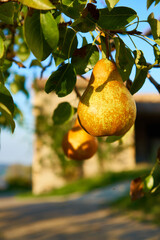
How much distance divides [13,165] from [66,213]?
5878 mm

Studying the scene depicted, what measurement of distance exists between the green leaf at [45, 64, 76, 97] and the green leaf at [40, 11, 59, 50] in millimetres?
157

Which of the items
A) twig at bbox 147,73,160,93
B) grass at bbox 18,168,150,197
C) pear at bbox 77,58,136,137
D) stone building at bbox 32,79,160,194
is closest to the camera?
A: pear at bbox 77,58,136,137

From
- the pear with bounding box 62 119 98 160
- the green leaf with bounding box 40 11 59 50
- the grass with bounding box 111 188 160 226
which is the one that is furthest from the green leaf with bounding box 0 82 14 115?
the grass with bounding box 111 188 160 226

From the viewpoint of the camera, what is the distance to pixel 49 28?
636 millimetres

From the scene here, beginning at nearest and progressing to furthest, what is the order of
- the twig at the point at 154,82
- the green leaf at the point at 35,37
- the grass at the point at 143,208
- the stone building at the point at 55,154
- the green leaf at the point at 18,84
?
the green leaf at the point at 35,37 → the twig at the point at 154,82 → the green leaf at the point at 18,84 → the grass at the point at 143,208 → the stone building at the point at 55,154

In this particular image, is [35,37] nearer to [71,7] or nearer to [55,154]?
[71,7]

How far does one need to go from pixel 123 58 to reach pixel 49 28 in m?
0.21

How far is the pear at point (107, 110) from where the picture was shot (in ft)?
2.41

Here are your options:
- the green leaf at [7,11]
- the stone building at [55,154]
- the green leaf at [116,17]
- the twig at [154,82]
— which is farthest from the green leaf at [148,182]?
the stone building at [55,154]

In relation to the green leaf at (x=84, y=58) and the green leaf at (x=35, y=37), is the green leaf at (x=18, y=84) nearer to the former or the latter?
the green leaf at (x=84, y=58)

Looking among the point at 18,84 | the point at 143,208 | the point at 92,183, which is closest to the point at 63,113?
the point at 18,84

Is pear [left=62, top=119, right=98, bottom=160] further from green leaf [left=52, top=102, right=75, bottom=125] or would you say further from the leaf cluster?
the leaf cluster

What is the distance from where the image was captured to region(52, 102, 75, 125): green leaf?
47.5 inches

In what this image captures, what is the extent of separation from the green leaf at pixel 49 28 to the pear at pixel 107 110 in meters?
0.17
